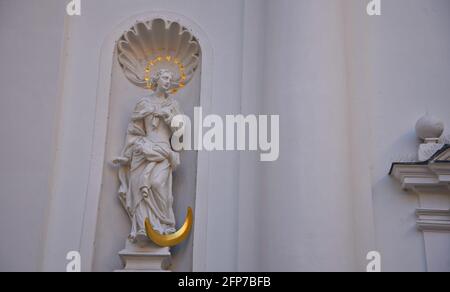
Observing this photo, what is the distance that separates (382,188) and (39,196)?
334cm

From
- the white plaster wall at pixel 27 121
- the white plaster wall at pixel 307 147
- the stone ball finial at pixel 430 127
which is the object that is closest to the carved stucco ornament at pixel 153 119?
the white plaster wall at pixel 27 121

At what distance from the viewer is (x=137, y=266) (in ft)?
19.6

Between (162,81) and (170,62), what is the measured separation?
2.25 ft

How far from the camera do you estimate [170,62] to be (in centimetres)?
730

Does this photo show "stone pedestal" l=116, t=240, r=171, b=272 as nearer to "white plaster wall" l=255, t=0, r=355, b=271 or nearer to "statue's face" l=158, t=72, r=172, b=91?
"white plaster wall" l=255, t=0, r=355, b=271

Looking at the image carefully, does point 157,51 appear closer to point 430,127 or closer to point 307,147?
point 307,147

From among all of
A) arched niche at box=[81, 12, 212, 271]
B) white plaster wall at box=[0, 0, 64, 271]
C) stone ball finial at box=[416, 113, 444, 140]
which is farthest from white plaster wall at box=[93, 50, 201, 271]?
stone ball finial at box=[416, 113, 444, 140]

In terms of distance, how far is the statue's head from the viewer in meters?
6.68

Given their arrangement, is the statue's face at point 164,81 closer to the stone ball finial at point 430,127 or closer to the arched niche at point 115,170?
the arched niche at point 115,170

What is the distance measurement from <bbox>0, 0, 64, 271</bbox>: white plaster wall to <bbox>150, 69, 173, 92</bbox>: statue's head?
1026 mm

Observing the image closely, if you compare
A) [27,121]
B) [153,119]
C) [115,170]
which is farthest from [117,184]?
[27,121]

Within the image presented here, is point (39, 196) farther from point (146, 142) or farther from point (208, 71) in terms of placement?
point (208, 71)
